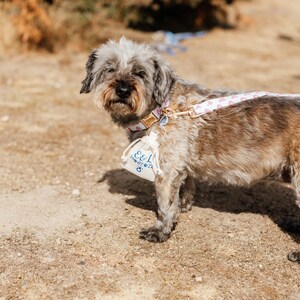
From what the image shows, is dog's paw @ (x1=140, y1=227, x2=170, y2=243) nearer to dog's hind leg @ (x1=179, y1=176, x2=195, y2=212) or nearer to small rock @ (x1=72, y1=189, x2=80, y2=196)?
dog's hind leg @ (x1=179, y1=176, x2=195, y2=212)

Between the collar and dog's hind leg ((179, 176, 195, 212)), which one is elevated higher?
the collar

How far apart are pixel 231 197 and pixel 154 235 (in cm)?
154

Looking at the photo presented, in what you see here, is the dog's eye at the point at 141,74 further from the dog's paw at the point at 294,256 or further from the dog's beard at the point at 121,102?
the dog's paw at the point at 294,256

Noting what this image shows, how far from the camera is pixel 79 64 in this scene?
11352mm

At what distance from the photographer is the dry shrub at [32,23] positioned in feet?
37.1

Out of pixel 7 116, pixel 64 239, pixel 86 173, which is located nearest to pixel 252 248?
pixel 64 239

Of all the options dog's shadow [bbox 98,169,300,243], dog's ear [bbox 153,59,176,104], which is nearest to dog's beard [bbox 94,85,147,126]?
dog's ear [bbox 153,59,176,104]

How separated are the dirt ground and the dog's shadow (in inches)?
0.5

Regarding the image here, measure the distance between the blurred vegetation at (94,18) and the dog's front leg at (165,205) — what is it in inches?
305

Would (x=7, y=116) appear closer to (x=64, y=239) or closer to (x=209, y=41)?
(x=64, y=239)

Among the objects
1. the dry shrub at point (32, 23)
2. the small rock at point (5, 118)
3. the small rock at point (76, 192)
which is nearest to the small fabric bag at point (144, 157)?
the small rock at point (76, 192)

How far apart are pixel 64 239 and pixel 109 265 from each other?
66 cm

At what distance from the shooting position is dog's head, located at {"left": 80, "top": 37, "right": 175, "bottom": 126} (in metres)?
4.69

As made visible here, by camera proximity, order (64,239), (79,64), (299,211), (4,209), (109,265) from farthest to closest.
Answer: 1. (79,64)
2. (299,211)
3. (4,209)
4. (64,239)
5. (109,265)
